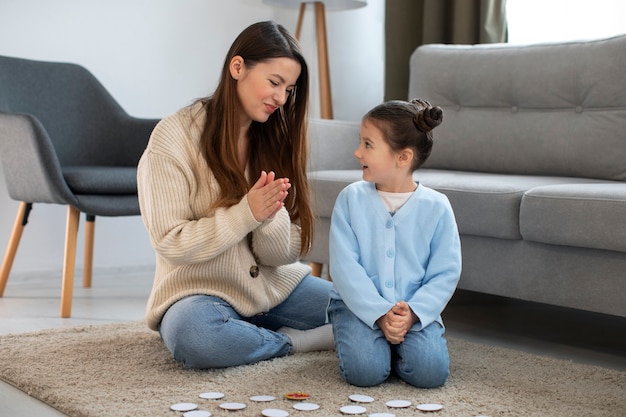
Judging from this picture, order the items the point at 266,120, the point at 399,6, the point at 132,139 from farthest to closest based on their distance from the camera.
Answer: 1. the point at 399,6
2. the point at 132,139
3. the point at 266,120

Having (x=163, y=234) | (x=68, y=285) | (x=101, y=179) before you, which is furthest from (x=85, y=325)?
(x=163, y=234)

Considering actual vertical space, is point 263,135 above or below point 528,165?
above

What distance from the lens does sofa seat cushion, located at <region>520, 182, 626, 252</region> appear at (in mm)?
2002

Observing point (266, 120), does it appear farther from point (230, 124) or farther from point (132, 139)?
point (132, 139)

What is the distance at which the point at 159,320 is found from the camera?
2.02 meters

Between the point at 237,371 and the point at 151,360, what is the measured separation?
238 mm

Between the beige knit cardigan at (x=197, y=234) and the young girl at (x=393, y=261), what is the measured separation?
0.20 meters

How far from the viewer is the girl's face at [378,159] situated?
186 centimetres

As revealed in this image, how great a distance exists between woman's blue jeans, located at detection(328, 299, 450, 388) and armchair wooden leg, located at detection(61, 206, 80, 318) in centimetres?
115

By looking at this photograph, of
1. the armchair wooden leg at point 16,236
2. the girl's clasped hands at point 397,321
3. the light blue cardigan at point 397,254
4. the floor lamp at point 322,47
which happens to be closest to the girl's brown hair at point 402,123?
the light blue cardigan at point 397,254

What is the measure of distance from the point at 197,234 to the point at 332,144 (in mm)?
1269

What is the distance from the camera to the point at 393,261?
1.85m

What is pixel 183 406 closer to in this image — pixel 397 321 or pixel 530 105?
pixel 397 321

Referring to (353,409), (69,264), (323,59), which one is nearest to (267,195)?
(353,409)
